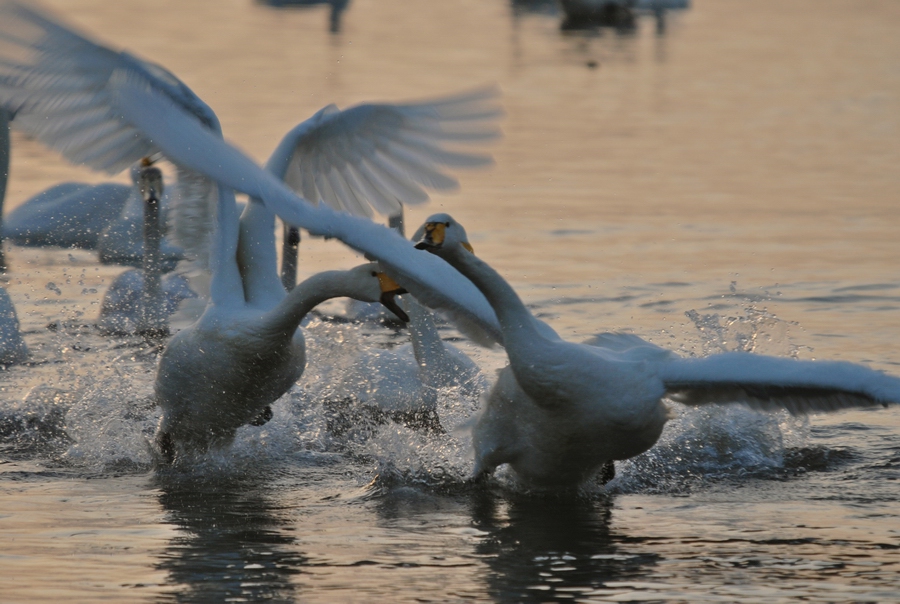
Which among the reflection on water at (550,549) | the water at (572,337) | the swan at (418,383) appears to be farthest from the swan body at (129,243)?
the reflection on water at (550,549)

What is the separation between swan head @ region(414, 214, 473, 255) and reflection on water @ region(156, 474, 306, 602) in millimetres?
1327

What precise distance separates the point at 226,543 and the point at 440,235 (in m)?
1.53

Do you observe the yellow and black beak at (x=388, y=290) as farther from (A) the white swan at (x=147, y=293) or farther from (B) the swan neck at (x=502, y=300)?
(A) the white swan at (x=147, y=293)

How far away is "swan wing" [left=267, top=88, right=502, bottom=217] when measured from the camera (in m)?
7.78

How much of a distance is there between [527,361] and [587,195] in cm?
804

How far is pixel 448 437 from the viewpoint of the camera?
7.98 m

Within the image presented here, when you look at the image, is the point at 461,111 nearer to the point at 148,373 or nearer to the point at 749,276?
the point at 148,373

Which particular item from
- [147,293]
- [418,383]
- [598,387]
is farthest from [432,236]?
[147,293]

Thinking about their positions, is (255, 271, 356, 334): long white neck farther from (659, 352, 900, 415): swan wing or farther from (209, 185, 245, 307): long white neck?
(659, 352, 900, 415): swan wing

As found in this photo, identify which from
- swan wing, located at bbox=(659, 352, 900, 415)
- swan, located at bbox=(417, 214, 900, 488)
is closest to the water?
swan, located at bbox=(417, 214, 900, 488)

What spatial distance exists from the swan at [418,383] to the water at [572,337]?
220 millimetres

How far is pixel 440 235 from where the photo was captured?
21.0ft

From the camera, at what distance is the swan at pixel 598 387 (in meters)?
6.61

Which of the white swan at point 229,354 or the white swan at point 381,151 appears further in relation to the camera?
the white swan at point 381,151
